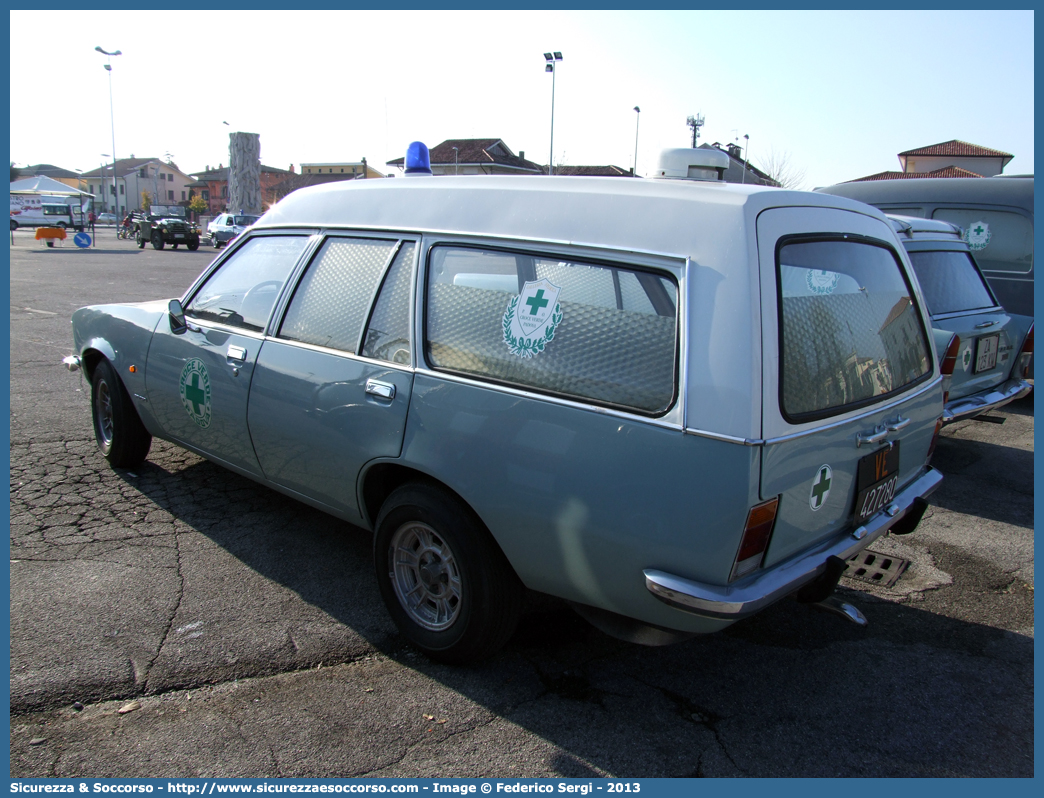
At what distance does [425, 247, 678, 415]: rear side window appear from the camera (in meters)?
2.33

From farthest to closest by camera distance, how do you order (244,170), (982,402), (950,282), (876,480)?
(244,170)
(950,282)
(982,402)
(876,480)

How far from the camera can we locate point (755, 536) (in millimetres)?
2219

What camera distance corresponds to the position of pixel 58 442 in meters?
5.32

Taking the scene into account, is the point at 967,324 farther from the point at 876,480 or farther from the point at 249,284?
the point at 249,284

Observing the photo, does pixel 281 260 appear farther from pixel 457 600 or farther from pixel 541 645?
pixel 541 645

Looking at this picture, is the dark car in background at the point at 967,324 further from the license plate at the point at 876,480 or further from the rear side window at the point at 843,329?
the license plate at the point at 876,480

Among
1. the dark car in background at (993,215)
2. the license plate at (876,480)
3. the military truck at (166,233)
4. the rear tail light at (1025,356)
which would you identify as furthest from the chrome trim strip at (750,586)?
the military truck at (166,233)

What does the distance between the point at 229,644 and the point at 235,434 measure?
3.66 ft

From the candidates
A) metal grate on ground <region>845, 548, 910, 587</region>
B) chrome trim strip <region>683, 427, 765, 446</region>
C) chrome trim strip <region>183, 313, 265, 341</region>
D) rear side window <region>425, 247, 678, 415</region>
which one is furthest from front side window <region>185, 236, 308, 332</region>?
metal grate on ground <region>845, 548, 910, 587</region>

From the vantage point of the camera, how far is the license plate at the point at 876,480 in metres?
2.66

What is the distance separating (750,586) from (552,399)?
869 mm

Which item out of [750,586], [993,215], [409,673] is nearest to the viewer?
[750,586]

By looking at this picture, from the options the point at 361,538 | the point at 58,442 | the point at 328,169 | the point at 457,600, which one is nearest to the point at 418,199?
the point at 457,600

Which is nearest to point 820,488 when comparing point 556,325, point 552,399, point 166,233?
point 552,399
